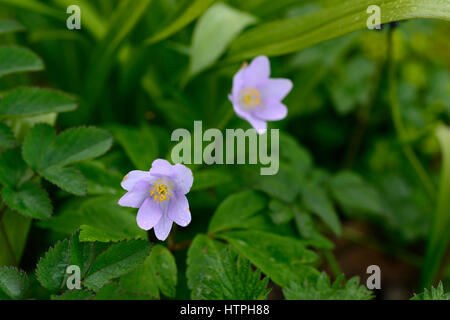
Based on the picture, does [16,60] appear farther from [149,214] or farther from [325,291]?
[325,291]

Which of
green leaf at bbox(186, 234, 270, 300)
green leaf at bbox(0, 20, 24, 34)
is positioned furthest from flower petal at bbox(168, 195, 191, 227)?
green leaf at bbox(0, 20, 24, 34)

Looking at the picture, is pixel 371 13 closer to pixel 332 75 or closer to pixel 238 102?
pixel 238 102

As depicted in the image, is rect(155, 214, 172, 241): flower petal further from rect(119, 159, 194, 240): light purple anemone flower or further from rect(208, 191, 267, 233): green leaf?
rect(208, 191, 267, 233): green leaf

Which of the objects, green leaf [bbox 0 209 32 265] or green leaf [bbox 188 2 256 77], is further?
green leaf [bbox 188 2 256 77]

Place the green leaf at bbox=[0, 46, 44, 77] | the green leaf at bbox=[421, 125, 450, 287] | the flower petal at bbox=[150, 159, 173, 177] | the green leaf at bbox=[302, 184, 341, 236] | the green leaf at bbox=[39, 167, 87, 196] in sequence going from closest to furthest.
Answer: the flower petal at bbox=[150, 159, 173, 177]
the green leaf at bbox=[39, 167, 87, 196]
the green leaf at bbox=[0, 46, 44, 77]
the green leaf at bbox=[302, 184, 341, 236]
the green leaf at bbox=[421, 125, 450, 287]

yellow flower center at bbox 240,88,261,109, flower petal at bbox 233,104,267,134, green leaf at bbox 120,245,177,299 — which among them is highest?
yellow flower center at bbox 240,88,261,109

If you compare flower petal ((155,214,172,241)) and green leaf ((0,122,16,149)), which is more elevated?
green leaf ((0,122,16,149))

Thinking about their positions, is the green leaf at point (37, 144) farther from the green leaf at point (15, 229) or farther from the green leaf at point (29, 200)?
the green leaf at point (15, 229)

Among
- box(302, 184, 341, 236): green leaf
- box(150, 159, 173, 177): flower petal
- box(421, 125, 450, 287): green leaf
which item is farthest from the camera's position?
box(421, 125, 450, 287): green leaf
